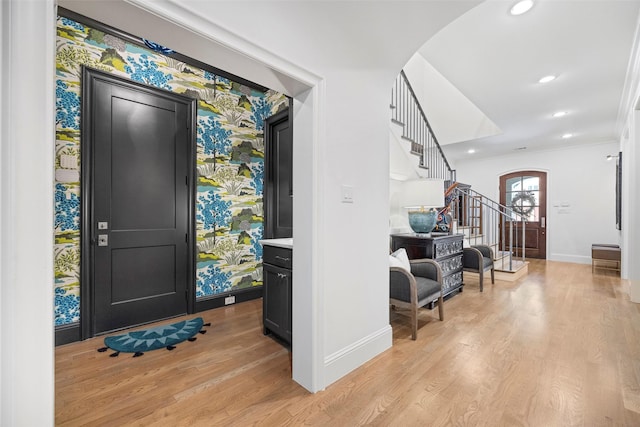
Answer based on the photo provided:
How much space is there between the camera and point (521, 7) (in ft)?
7.66

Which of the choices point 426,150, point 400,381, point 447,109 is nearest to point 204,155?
point 400,381

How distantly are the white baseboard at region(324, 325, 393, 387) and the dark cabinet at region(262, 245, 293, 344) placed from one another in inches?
19.5

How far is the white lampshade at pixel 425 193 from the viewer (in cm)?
333

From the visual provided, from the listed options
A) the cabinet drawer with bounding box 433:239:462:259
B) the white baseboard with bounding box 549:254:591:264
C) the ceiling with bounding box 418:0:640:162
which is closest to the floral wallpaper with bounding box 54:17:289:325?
the ceiling with bounding box 418:0:640:162

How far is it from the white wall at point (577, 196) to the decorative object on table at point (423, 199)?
527 cm

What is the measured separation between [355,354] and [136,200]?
2480mm

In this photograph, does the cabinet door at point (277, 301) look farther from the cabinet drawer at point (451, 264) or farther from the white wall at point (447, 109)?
the white wall at point (447, 109)

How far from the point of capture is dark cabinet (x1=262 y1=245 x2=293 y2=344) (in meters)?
2.20

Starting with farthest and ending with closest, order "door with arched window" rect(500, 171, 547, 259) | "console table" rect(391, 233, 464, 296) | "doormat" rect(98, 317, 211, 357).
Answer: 1. "door with arched window" rect(500, 171, 547, 259)
2. "console table" rect(391, 233, 464, 296)
3. "doormat" rect(98, 317, 211, 357)

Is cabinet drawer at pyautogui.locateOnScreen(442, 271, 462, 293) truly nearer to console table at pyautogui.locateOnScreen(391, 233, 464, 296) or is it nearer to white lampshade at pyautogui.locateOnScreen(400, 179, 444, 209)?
console table at pyautogui.locateOnScreen(391, 233, 464, 296)

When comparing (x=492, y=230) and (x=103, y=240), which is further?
(x=492, y=230)

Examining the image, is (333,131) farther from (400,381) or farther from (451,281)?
(451,281)
